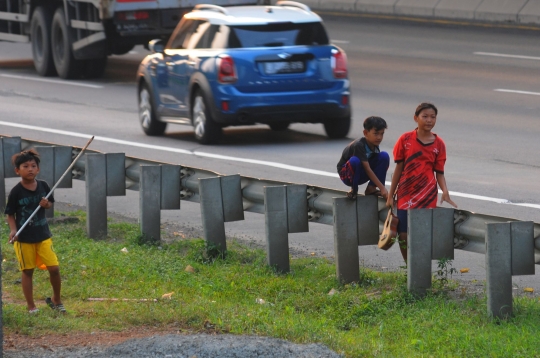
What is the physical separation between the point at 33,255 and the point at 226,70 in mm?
7193

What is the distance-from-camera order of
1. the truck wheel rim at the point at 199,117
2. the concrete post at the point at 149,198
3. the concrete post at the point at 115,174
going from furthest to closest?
the truck wheel rim at the point at 199,117 < the concrete post at the point at 115,174 < the concrete post at the point at 149,198

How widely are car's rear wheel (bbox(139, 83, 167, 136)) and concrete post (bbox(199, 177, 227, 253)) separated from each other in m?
7.13

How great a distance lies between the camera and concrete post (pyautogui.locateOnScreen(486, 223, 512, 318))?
7012 mm

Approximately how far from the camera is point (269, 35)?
1455 cm

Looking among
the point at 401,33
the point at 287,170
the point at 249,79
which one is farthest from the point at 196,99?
the point at 401,33

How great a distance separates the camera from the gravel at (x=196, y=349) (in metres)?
6.15

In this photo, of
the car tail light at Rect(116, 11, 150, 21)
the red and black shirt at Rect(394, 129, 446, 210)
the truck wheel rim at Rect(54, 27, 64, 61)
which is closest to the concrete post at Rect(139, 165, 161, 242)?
the red and black shirt at Rect(394, 129, 446, 210)

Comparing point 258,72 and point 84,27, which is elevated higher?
point 84,27

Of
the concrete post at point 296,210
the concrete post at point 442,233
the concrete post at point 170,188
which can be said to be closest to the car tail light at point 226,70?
the concrete post at point 170,188

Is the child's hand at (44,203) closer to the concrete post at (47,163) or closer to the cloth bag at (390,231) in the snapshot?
the cloth bag at (390,231)

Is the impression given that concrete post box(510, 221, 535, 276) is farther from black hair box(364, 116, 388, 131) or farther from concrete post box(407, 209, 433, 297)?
black hair box(364, 116, 388, 131)

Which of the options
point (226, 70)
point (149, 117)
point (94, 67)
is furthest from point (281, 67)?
point (94, 67)

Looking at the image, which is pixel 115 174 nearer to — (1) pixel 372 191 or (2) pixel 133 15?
(1) pixel 372 191

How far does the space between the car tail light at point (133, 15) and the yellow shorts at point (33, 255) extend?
45.8 feet
